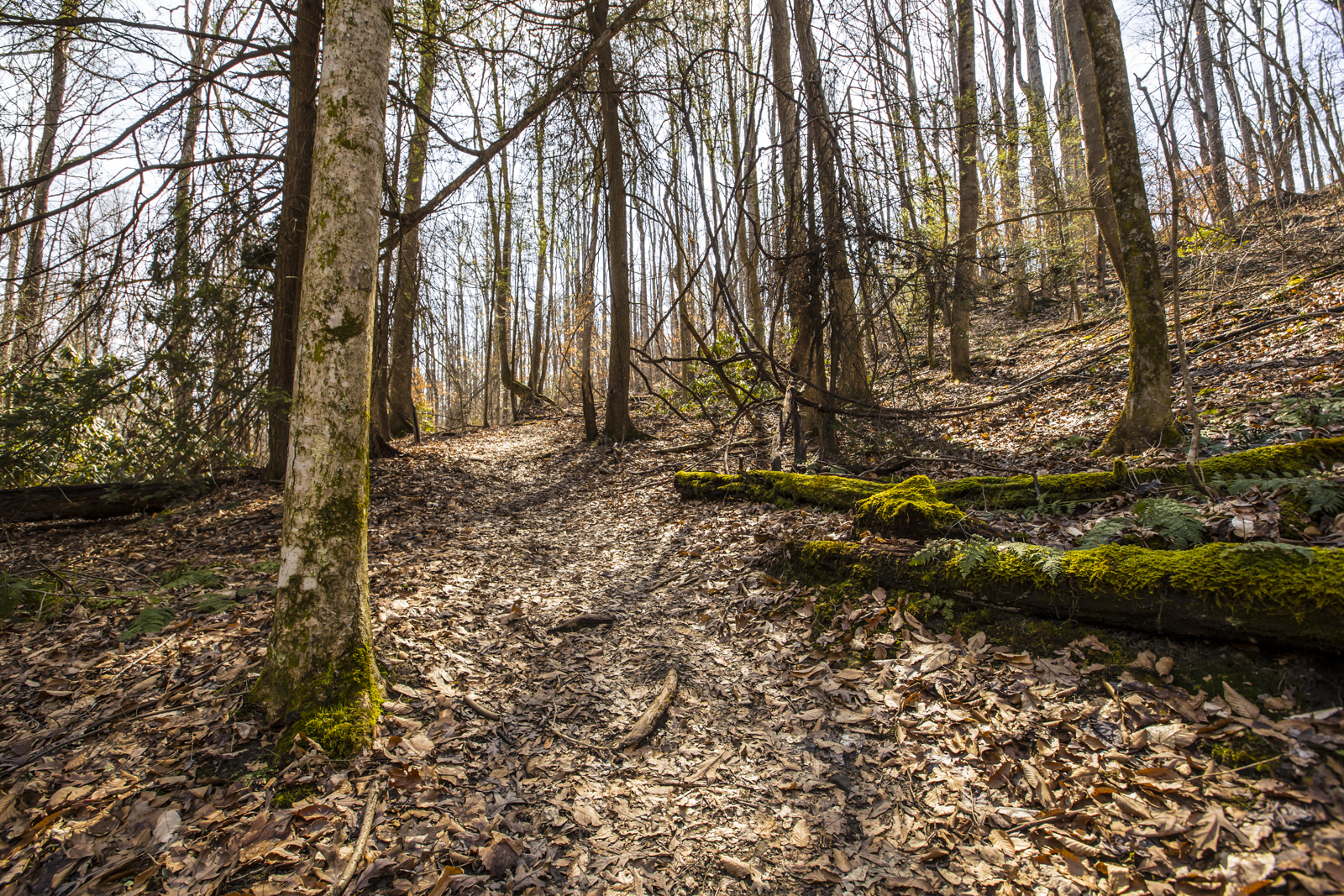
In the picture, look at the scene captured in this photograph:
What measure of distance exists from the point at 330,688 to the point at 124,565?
149 inches

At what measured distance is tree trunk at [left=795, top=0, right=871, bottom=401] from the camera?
3850mm

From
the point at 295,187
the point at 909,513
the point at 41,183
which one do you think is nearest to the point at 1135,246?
the point at 909,513

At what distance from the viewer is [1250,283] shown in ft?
27.4

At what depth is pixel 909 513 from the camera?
3.90 m

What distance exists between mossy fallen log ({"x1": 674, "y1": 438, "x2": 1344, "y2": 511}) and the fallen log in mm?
5812

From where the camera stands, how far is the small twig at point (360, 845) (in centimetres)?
199

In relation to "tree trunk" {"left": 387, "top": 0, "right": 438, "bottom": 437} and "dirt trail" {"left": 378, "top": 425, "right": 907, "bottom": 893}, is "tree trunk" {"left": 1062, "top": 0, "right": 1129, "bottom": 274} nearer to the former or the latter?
"dirt trail" {"left": 378, "top": 425, "right": 907, "bottom": 893}

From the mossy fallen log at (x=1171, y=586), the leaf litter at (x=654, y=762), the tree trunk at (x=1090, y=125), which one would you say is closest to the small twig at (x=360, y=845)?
A: the leaf litter at (x=654, y=762)

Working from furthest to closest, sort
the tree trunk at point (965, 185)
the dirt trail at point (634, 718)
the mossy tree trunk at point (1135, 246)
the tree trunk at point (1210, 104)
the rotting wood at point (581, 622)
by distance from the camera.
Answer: the tree trunk at point (1210, 104) < the tree trunk at point (965, 185) < the mossy tree trunk at point (1135, 246) < the rotting wood at point (581, 622) < the dirt trail at point (634, 718)

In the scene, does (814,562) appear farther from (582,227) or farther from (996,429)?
(582,227)

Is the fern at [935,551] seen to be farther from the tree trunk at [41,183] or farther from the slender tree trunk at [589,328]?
the tree trunk at [41,183]

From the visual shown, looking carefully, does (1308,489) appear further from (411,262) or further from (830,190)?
(411,262)

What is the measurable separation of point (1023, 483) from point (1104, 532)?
131 cm

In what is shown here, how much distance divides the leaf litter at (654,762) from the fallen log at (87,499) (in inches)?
89.8
